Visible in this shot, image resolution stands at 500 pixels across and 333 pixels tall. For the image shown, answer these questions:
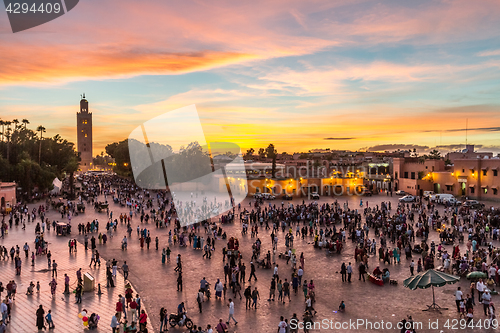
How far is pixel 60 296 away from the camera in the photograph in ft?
47.8

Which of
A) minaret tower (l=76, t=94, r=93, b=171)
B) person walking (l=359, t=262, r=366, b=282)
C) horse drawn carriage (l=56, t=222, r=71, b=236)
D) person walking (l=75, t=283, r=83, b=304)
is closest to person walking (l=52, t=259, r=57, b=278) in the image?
person walking (l=75, t=283, r=83, b=304)

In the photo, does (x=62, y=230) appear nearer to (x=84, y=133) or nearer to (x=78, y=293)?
(x=78, y=293)

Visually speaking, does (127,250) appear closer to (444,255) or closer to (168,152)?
(444,255)

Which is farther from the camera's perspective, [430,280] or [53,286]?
[53,286]

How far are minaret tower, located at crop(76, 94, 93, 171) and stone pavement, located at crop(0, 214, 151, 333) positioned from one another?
137 metres

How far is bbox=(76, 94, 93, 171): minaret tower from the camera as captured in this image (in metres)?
146

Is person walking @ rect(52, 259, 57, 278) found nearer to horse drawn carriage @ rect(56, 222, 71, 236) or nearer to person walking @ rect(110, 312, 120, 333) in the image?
person walking @ rect(110, 312, 120, 333)

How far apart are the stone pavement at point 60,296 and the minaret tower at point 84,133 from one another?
137 meters

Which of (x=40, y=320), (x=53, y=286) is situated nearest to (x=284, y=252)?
(x=53, y=286)

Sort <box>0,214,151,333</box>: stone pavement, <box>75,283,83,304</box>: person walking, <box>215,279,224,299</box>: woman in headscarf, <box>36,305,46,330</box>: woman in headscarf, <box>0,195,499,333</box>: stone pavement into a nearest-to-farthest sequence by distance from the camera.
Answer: <box>36,305,46,330</box>: woman in headscarf
<box>0,214,151,333</box>: stone pavement
<box>0,195,499,333</box>: stone pavement
<box>75,283,83,304</box>: person walking
<box>215,279,224,299</box>: woman in headscarf

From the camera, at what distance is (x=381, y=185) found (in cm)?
5962

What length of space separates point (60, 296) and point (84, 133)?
14864 cm

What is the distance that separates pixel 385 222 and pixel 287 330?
18.4 meters

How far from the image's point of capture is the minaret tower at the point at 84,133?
479 feet
